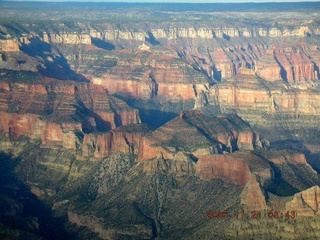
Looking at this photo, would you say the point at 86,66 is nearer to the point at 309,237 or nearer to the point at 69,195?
the point at 69,195

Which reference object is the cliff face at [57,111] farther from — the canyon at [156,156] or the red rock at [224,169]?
the red rock at [224,169]

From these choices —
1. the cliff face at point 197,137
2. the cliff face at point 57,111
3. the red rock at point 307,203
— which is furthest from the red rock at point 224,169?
the cliff face at point 57,111

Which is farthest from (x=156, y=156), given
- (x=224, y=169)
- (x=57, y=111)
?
(x=57, y=111)

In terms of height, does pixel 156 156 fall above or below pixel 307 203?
below

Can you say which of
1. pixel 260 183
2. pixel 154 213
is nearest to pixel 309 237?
pixel 260 183

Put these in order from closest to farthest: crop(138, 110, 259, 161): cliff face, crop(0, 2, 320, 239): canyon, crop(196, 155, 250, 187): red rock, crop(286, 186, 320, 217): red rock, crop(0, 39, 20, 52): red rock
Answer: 1. crop(286, 186, 320, 217): red rock
2. crop(0, 2, 320, 239): canyon
3. crop(196, 155, 250, 187): red rock
4. crop(138, 110, 259, 161): cliff face
5. crop(0, 39, 20, 52): red rock
